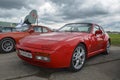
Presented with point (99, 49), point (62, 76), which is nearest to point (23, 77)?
point (62, 76)

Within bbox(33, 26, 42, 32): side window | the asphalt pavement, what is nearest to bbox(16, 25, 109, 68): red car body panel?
the asphalt pavement

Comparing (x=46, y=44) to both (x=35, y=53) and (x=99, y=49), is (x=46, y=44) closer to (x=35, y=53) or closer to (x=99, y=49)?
(x=35, y=53)

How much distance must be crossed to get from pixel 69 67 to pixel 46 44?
803 mm

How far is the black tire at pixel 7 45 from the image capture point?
6785 millimetres

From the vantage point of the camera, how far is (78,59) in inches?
175

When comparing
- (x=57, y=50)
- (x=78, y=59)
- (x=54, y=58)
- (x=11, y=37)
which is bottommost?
(x=78, y=59)

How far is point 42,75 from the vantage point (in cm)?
396

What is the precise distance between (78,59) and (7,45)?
3633mm

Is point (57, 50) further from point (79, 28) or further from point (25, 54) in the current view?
point (79, 28)

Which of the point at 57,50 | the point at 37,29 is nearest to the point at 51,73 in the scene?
the point at 57,50

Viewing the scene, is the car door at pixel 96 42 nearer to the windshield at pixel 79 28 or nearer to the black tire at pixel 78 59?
the windshield at pixel 79 28

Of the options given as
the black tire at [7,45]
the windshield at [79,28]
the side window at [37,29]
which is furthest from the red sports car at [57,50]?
the side window at [37,29]

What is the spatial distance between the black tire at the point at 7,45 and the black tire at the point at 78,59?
3.54 m

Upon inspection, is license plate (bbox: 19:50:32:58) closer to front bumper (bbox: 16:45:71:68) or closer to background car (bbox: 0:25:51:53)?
front bumper (bbox: 16:45:71:68)
